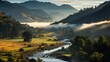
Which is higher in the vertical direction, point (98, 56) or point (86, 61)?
point (98, 56)

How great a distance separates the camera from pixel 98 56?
158500mm

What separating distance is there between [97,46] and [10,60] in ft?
176

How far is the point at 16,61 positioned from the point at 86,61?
4519 centimetres

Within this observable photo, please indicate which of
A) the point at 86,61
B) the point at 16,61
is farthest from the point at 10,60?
the point at 86,61

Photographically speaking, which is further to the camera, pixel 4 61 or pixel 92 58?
pixel 4 61

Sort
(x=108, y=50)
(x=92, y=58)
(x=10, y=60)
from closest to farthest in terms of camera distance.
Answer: (x=92, y=58), (x=108, y=50), (x=10, y=60)

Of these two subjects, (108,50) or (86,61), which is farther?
(86,61)

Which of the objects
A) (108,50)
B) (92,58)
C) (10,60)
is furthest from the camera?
(10,60)

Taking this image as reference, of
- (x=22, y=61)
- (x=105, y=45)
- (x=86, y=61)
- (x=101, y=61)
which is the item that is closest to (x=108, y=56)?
(x=101, y=61)

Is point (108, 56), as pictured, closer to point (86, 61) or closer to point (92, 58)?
point (92, 58)

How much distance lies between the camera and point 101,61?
158375mm

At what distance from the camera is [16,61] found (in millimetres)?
181875

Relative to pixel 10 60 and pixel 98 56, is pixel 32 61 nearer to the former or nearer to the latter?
pixel 10 60

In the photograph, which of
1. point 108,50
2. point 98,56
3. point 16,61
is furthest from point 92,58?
point 16,61
